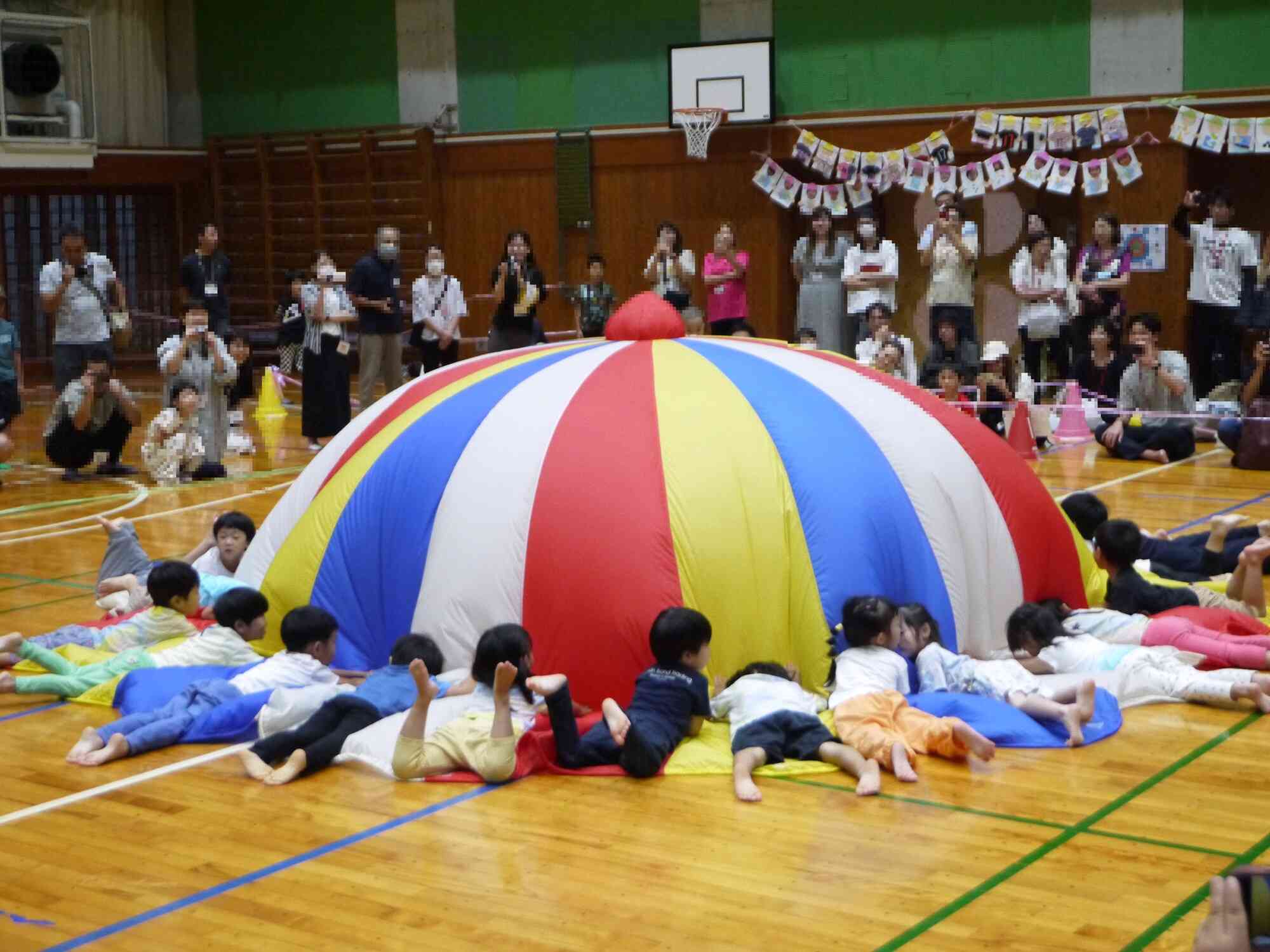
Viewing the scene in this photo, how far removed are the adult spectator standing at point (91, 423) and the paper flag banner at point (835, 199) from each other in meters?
8.24

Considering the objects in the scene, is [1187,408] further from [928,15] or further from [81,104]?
[81,104]

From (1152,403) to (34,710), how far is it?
9486mm

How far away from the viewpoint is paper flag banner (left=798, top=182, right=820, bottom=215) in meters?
18.5

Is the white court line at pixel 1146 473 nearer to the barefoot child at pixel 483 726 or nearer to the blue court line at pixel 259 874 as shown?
the barefoot child at pixel 483 726

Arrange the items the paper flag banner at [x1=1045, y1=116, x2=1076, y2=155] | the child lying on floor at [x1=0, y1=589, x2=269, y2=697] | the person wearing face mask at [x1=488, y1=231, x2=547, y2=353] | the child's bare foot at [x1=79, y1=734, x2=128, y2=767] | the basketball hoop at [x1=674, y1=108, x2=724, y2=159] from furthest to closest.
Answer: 1. the basketball hoop at [x1=674, y1=108, x2=724, y2=159]
2. the paper flag banner at [x1=1045, y1=116, x2=1076, y2=155]
3. the person wearing face mask at [x1=488, y1=231, x2=547, y2=353]
4. the child lying on floor at [x1=0, y1=589, x2=269, y2=697]
5. the child's bare foot at [x1=79, y1=734, x2=128, y2=767]

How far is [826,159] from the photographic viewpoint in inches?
721

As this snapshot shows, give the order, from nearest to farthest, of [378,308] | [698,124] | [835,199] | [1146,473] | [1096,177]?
[1146,473] < [378,308] < [1096,177] < [835,199] < [698,124]

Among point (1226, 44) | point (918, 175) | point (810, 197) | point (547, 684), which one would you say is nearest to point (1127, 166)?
point (1226, 44)

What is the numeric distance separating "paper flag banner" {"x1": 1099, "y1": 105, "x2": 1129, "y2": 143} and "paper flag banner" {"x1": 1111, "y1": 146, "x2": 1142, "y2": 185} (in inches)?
5.2

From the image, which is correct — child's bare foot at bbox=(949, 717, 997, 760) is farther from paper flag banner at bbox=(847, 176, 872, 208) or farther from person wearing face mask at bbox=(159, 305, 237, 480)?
paper flag banner at bbox=(847, 176, 872, 208)

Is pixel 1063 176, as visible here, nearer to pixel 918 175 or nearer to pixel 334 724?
pixel 918 175

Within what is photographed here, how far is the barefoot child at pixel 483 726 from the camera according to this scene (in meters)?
5.73

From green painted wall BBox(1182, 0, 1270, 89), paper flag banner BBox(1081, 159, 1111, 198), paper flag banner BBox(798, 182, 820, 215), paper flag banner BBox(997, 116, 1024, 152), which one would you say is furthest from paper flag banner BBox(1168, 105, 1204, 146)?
paper flag banner BBox(798, 182, 820, 215)

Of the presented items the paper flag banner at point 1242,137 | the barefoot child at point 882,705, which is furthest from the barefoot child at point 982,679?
the paper flag banner at point 1242,137
